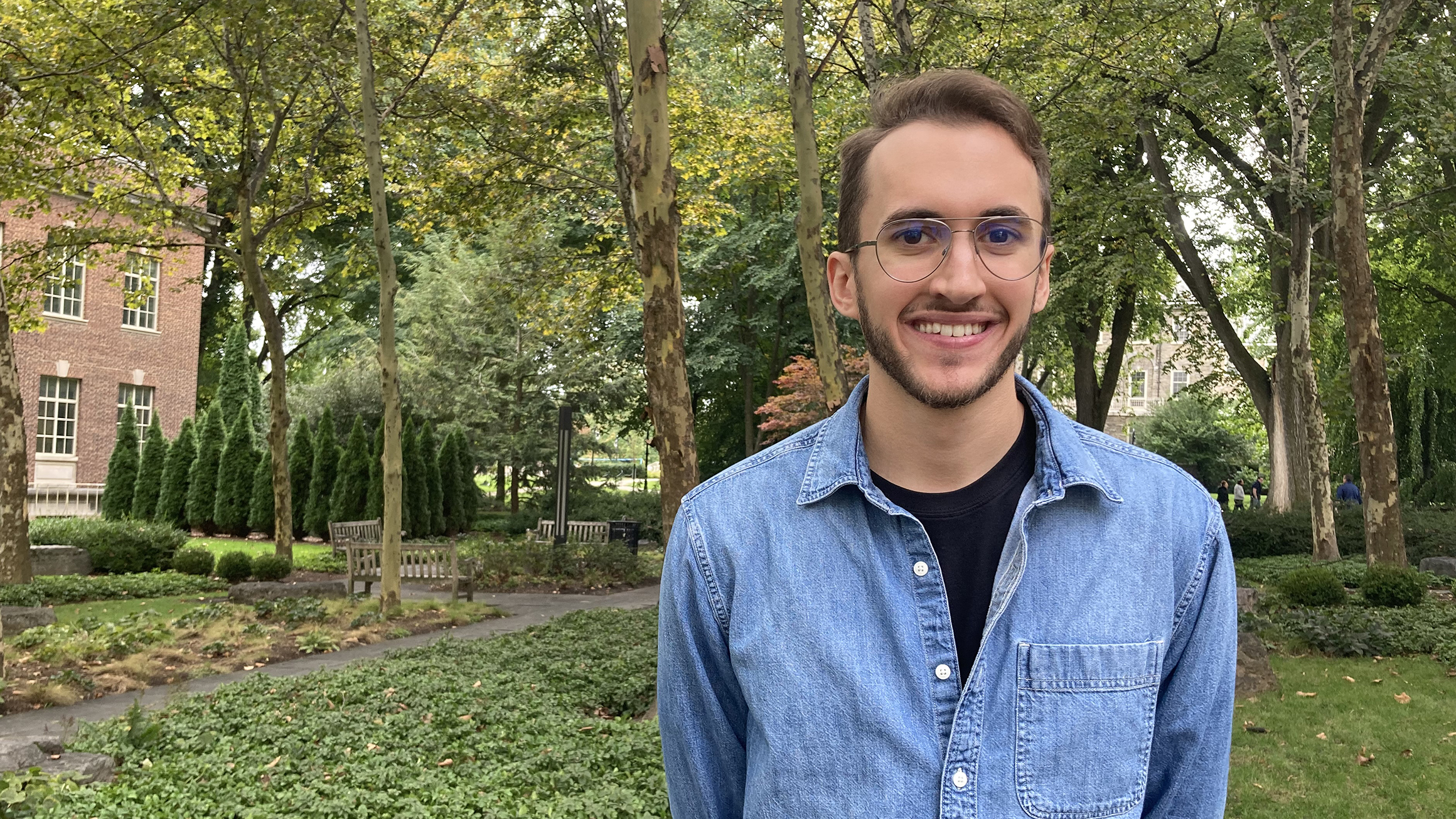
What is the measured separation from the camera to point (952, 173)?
1.96 m

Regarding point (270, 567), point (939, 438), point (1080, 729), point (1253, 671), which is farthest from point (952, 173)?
point (270, 567)

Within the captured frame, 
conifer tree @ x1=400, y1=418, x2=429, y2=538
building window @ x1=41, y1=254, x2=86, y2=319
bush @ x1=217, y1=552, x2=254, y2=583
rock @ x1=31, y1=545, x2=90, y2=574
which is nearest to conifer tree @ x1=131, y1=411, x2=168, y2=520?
building window @ x1=41, y1=254, x2=86, y2=319

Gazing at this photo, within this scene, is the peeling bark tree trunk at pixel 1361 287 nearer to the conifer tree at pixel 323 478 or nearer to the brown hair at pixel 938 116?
the brown hair at pixel 938 116

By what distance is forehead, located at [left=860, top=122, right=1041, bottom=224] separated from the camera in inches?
76.9

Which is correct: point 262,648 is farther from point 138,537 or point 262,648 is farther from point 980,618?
point 980,618

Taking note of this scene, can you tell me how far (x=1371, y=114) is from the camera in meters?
22.0

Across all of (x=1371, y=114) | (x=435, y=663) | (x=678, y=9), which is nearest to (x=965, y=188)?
(x=435, y=663)

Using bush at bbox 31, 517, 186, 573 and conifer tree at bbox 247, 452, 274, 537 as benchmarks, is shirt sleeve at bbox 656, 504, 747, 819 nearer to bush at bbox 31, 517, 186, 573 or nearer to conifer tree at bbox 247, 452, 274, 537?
bush at bbox 31, 517, 186, 573

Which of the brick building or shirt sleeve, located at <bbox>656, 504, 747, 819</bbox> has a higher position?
the brick building

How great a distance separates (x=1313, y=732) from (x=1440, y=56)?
13315 millimetres

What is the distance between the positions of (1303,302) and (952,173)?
20392 millimetres

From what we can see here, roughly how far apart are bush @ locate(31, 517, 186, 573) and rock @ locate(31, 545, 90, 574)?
193 mm

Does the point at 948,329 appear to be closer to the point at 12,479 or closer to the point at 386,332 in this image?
the point at 386,332

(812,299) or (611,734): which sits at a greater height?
(812,299)
